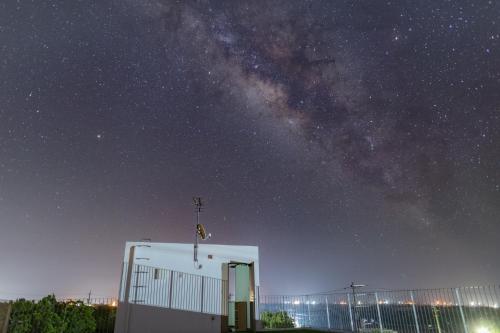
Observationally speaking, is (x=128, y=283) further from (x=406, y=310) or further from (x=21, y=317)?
(x=406, y=310)

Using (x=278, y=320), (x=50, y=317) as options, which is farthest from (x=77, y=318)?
(x=278, y=320)

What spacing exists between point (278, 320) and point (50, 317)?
9651 millimetres

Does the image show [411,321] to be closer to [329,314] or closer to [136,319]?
[329,314]

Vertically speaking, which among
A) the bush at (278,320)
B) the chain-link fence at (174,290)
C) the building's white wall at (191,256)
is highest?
the building's white wall at (191,256)

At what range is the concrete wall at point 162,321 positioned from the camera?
1022cm

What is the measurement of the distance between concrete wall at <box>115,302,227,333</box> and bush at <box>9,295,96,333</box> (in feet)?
3.96

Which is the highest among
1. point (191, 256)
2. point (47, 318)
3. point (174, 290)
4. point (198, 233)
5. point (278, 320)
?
point (198, 233)

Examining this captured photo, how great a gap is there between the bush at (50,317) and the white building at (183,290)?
1.57 m

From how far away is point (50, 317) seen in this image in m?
7.50

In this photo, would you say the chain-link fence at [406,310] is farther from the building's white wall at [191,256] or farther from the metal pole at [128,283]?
the metal pole at [128,283]

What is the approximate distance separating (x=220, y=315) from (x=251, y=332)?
44.8 inches

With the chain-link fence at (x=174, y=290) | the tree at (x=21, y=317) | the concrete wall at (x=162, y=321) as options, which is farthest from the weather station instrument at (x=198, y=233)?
the tree at (x=21, y=317)

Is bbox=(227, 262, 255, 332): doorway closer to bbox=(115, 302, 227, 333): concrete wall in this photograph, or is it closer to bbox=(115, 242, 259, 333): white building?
bbox=(115, 242, 259, 333): white building

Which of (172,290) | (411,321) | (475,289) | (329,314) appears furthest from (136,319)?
(475,289)
